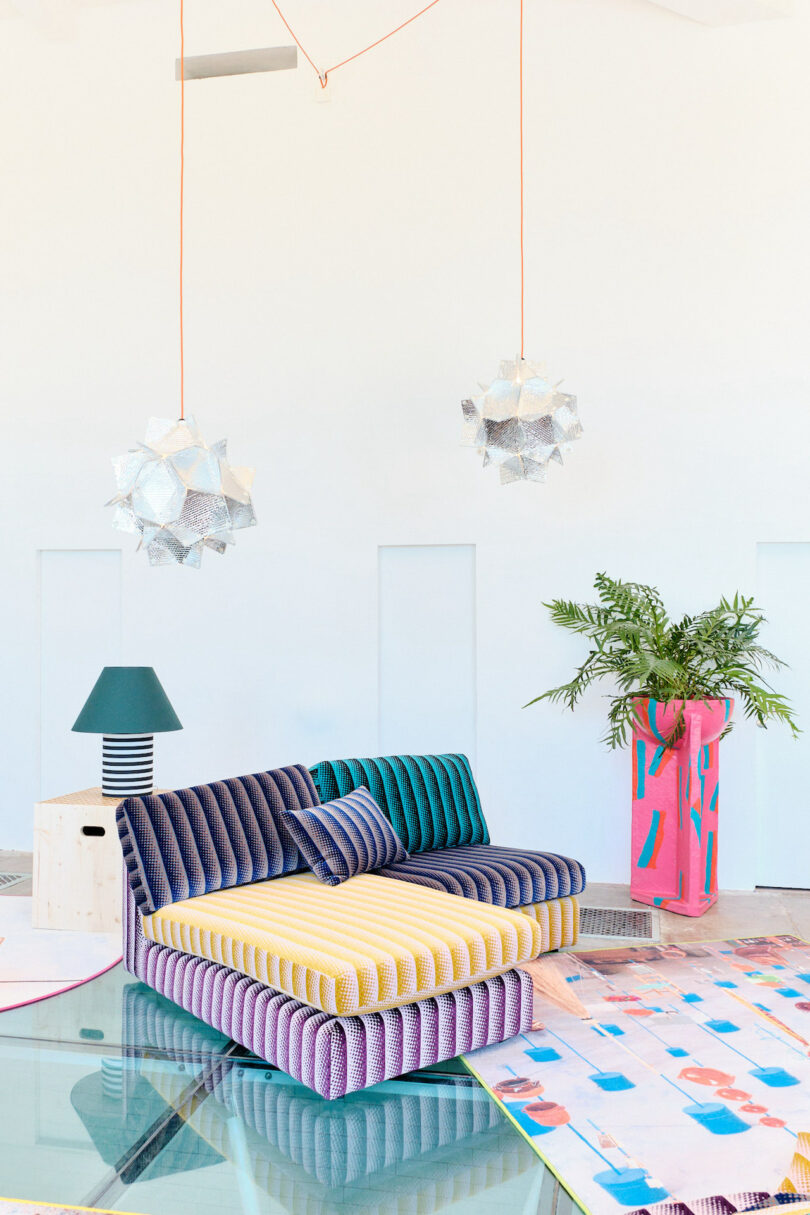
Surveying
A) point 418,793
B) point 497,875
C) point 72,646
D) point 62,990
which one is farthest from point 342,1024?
point 72,646

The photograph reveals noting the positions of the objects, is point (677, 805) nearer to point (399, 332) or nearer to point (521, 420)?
point (521, 420)

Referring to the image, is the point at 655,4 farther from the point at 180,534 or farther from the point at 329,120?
the point at 180,534

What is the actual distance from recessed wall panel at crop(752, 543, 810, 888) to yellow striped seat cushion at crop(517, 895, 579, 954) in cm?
181

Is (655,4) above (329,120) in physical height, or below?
above

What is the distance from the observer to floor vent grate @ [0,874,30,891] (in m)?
5.69

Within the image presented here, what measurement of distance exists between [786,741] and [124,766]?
367 centimetres

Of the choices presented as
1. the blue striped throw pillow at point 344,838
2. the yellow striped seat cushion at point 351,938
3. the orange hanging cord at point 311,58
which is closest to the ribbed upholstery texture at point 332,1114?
the yellow striped seat cushion at point 351,938

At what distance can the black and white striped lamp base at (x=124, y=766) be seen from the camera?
196 inches

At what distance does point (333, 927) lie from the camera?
3434mm

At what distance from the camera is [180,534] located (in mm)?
3717

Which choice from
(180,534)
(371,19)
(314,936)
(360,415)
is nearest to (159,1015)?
(314,936)

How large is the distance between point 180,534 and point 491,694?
107 inches

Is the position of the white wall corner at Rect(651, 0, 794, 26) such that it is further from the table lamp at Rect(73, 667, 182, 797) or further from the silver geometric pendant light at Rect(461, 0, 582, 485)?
the table lamp at Rect(73, 667, 182, 797)

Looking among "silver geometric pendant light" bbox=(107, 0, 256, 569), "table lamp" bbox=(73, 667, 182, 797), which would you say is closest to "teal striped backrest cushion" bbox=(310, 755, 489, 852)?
"table lamp" bbox=(73, 667, 182, 797)
